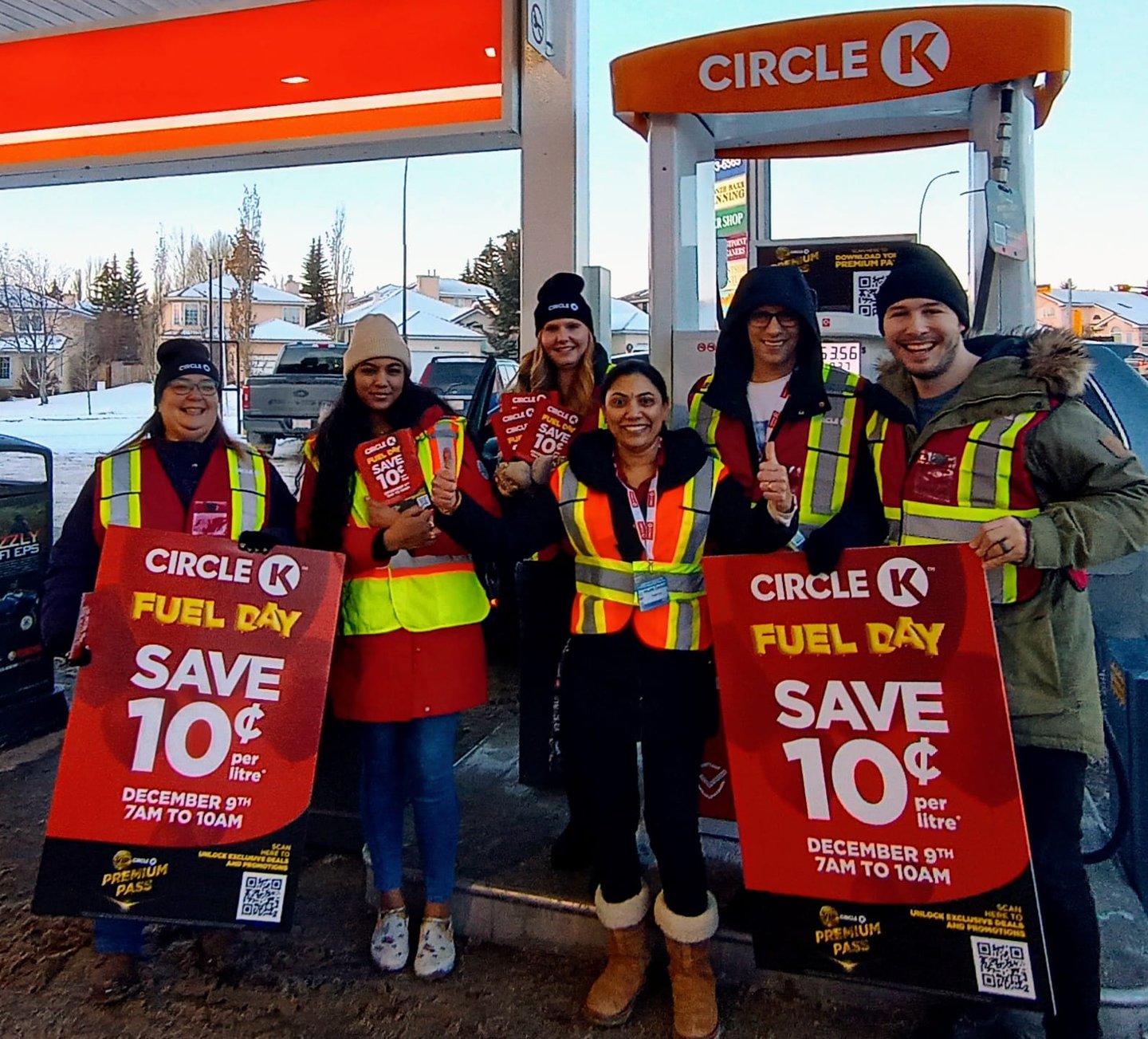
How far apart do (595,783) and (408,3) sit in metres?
4.03

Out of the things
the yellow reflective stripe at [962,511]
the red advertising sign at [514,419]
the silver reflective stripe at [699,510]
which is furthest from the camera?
the red advertising sign at [514,419]

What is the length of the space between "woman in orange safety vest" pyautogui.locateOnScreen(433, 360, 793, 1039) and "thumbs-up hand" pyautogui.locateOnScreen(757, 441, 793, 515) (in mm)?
78

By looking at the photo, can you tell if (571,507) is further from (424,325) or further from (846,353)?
(424,325)

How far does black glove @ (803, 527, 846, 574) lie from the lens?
229cm

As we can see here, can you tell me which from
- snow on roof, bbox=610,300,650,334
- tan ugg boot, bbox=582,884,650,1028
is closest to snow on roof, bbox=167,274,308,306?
snow on roof, bbox=610,300,650,334

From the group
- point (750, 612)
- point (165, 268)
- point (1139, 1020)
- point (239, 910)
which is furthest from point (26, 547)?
point (165, 268)

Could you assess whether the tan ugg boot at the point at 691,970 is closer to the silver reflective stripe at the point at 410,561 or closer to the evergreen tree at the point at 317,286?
the silver reflective stripe at the point at 410,561

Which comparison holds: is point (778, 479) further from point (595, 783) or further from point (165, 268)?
point (165, 268)

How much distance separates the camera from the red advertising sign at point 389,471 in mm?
2691

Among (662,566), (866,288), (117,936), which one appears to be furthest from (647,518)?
→ (866,288)

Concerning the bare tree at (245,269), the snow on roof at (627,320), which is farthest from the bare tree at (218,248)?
the snow on roof at (627,320)

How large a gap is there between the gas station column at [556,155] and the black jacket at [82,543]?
5.70 feet

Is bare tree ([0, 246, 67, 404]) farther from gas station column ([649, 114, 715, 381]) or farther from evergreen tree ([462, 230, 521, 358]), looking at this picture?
gas station column ([649, 114, 715, 381])

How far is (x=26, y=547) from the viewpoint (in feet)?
16.2
